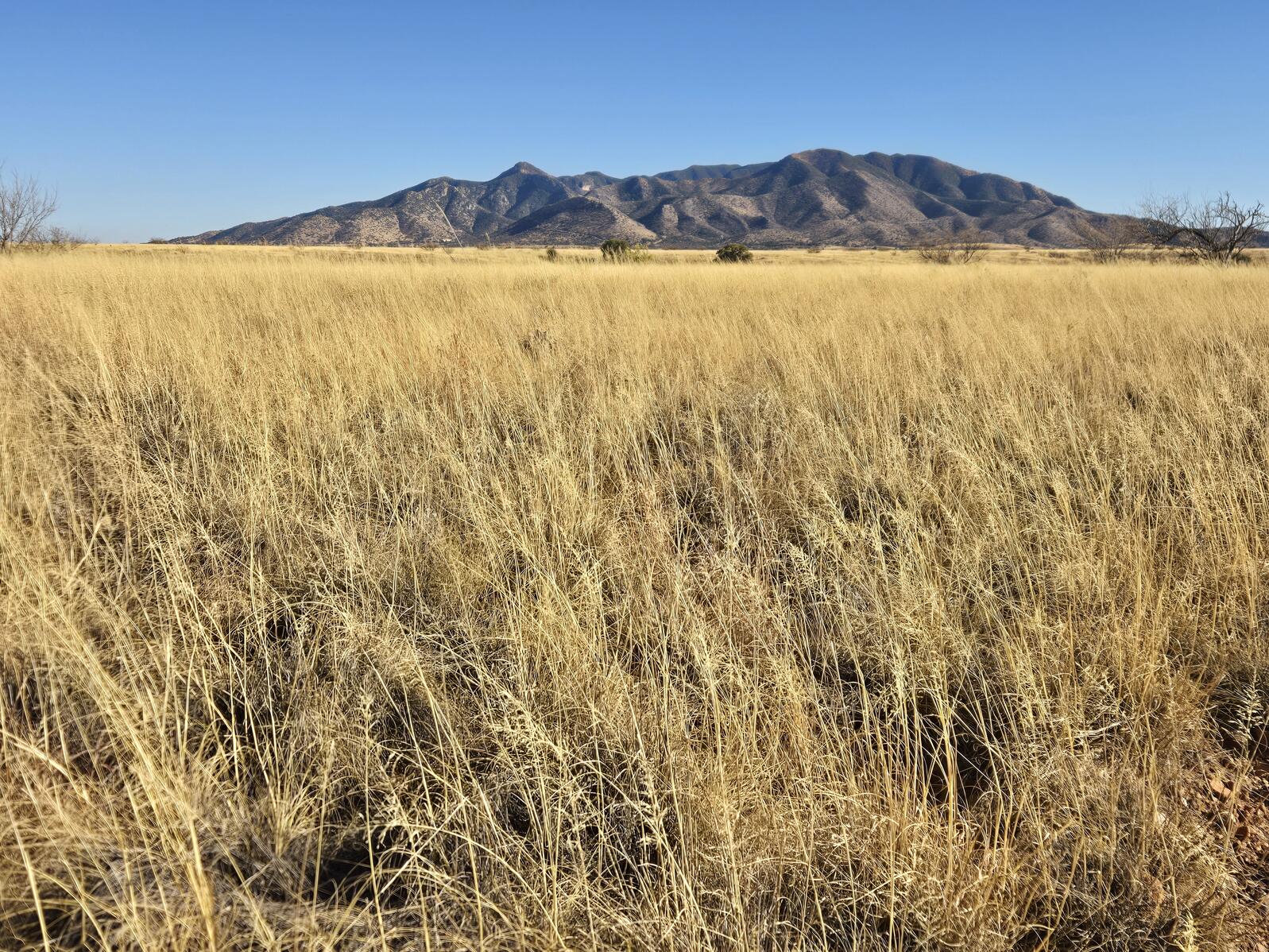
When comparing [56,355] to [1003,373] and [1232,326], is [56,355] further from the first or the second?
[1232,326]

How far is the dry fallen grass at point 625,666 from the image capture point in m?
1.25

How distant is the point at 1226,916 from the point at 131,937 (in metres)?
1.99

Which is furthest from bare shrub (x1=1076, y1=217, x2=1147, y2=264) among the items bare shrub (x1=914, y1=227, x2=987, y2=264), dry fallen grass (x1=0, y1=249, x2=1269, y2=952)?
dry fallen grass (x1=0, y1=249, x2=1269, y2=952)

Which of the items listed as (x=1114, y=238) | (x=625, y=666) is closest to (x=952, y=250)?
(x=1114, y=238)

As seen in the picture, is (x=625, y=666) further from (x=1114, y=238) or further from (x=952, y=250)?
(x=1114, y=238)

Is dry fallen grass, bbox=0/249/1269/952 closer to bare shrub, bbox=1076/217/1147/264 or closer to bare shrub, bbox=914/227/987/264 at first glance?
bare shrub, bbox=1076/217/1147/264

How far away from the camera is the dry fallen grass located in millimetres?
1247

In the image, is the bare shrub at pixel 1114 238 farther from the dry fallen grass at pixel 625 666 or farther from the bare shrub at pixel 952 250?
the dry fallen grass at pixel 625 666

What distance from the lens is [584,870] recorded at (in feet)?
3.93

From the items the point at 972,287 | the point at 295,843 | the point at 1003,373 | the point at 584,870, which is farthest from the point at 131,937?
the point at 972,287

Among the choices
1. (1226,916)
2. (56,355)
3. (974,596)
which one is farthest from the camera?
(56,355)

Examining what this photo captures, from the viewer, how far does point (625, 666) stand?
192 cm

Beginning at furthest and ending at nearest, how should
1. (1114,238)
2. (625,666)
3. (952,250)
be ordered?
1. (1114,238)
2. (952,250)
3. (625,666)

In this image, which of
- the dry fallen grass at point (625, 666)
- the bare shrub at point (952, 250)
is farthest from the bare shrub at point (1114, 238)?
the dry fallen grass at point (625, 666)
